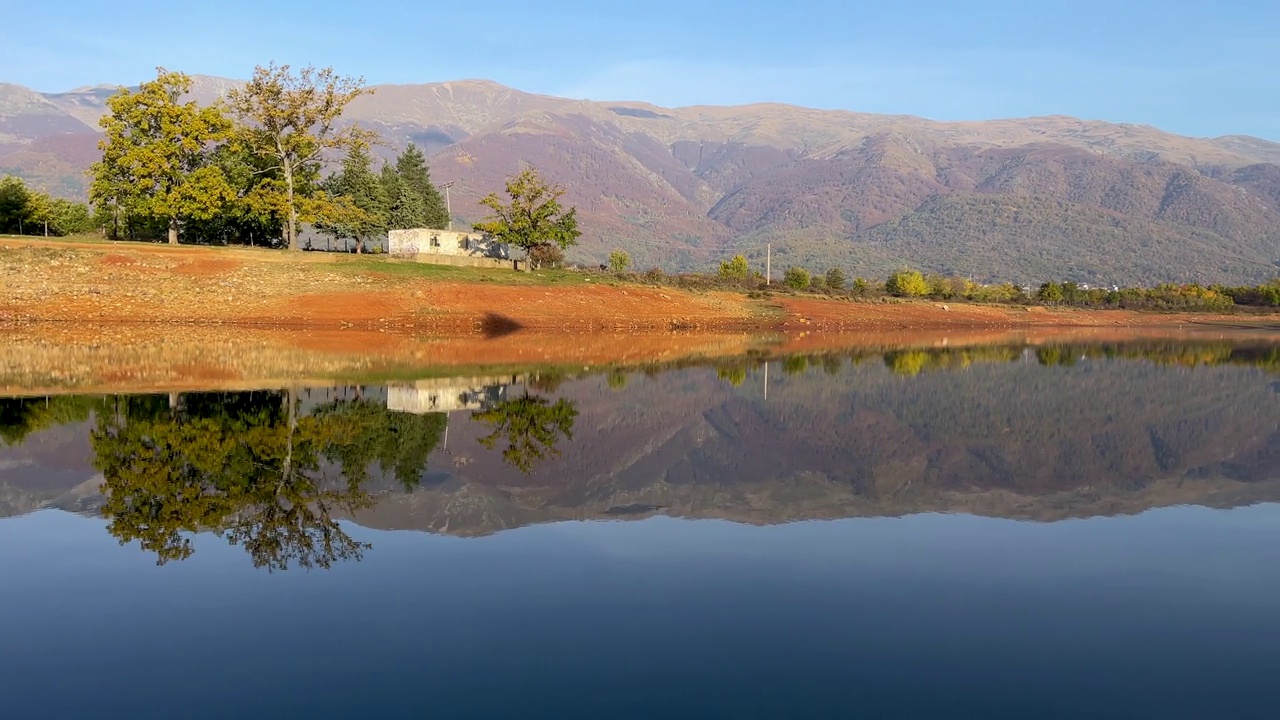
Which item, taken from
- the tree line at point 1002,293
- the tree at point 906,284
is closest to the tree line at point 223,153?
the tree line at point 1002,293

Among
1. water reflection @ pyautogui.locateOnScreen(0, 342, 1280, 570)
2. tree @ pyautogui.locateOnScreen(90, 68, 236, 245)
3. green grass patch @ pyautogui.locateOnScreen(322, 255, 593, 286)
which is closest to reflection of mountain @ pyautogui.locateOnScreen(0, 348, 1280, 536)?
water reflection @ pyautogui.locateOnScreen(0, 342, 1280, 570)

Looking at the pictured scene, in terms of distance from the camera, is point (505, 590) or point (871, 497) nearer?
point (505, 590)

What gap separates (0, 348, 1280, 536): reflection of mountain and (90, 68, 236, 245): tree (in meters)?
46.7

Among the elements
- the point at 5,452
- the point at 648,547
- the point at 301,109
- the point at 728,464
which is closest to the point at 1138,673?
the point at 648,547

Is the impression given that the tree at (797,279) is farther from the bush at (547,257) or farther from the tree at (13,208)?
the tree at (13,208)

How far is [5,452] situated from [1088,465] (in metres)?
21.2

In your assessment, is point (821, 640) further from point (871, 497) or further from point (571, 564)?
point (871, 497)

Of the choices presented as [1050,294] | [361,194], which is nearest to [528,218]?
[361,194]

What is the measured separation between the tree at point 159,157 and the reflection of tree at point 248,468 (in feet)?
164

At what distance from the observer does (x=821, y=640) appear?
889cm

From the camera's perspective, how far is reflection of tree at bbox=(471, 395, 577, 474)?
18.8 meters

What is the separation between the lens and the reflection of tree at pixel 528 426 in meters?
18.8

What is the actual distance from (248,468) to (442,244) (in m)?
70.9

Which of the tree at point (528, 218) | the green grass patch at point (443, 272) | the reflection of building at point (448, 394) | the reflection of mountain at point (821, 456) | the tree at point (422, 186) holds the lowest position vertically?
the reflection of mountain at point (821, 456)
